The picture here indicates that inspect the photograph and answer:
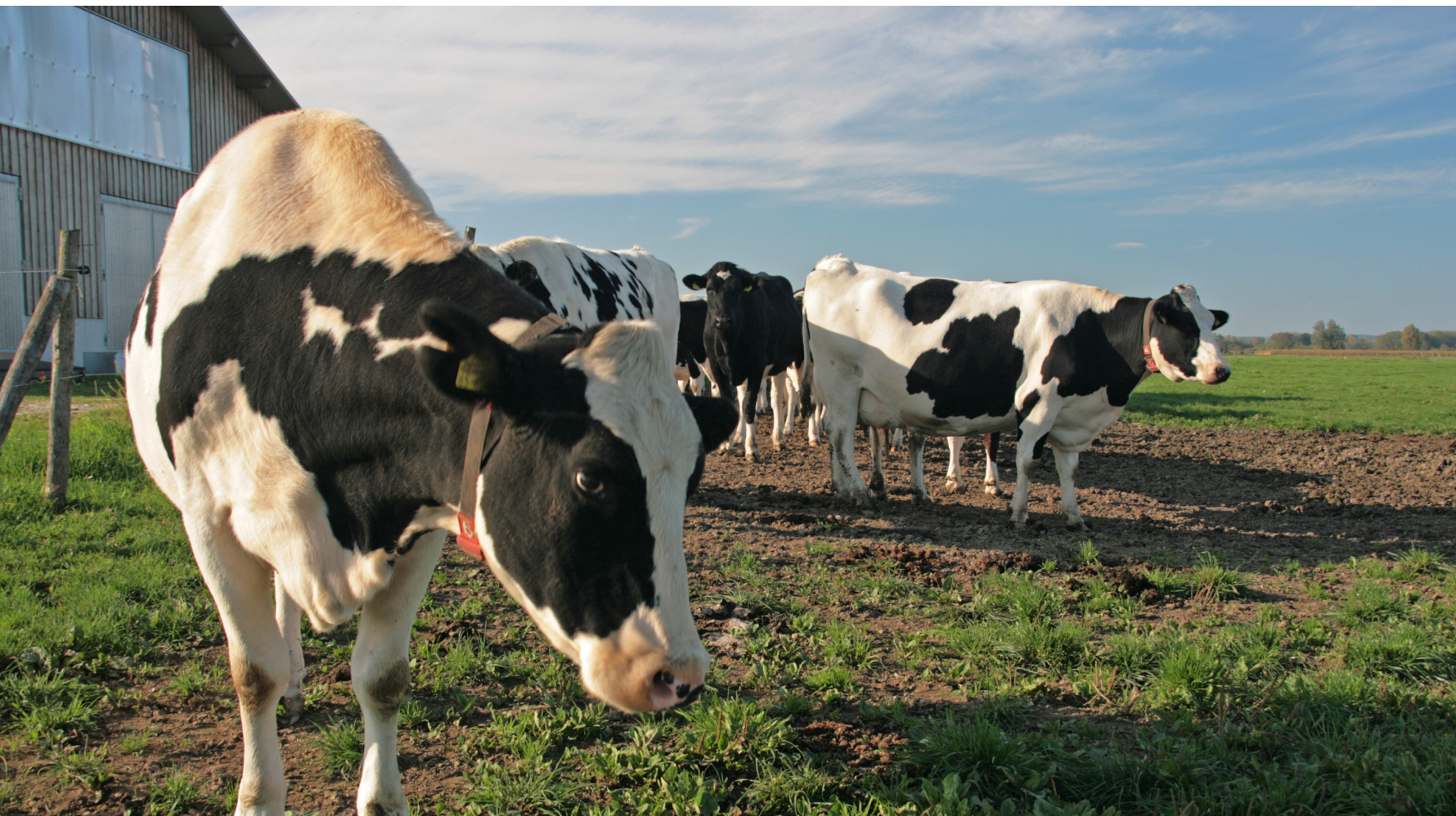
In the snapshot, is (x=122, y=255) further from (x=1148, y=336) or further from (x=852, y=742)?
(x=852, y=742)

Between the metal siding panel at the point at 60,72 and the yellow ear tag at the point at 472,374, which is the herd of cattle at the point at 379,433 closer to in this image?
the yellow ear tag at the point at 472,374

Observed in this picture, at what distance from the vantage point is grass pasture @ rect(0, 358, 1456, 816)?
290 cm

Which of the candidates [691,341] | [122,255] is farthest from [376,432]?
[122,255]

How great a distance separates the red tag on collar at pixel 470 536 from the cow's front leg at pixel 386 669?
579mm

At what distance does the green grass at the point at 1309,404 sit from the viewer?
1589 cm

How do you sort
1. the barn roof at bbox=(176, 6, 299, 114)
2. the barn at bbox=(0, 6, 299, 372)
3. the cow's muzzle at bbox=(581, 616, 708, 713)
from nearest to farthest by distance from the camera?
1. the cow's muzzle at bbox=(581, 616, 708, 713)
2. the barn at bbox=(0, 6, 299, 372)
3. the barn roof at bbox=(176, 6, 299, 114)

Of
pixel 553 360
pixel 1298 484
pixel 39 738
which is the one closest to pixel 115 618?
pixel 39 738

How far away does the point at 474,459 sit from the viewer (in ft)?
6.99

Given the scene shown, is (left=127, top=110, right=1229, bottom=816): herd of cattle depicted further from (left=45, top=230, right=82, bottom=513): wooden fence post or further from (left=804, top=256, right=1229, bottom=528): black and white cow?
(left=804, top=256, right=1229, bottom=528): black and white cow

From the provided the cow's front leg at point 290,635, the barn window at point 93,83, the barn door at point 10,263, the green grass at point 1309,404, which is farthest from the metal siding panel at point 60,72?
the green grass at point 1309,404

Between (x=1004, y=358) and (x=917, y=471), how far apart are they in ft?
5.49

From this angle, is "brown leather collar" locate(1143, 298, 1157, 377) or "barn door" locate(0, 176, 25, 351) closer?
"brown leather collar" locate(1143, 298, 1157, 377)

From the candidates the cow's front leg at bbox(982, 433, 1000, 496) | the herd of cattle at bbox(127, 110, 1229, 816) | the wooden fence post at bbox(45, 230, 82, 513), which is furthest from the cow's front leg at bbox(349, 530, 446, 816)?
the cow's front leg at bbox(982, 433, 1000, 496)

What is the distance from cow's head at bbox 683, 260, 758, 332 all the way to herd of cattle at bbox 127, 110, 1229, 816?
7.63 metres
